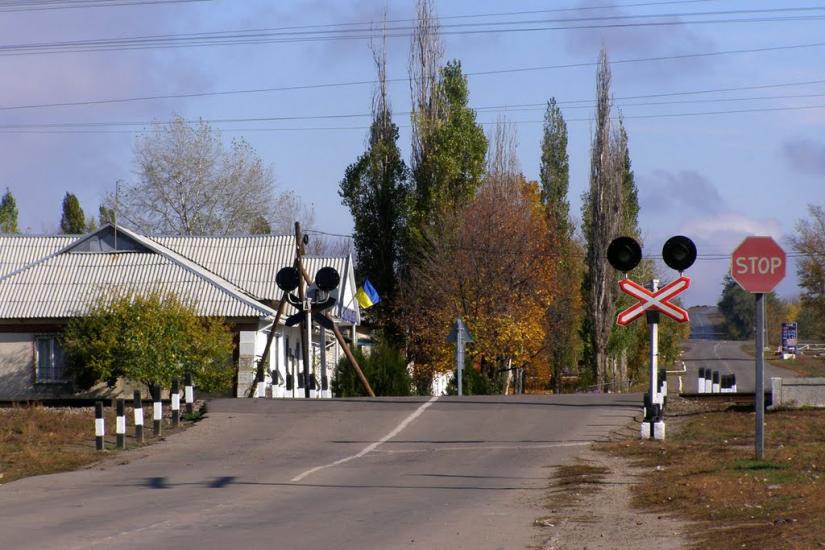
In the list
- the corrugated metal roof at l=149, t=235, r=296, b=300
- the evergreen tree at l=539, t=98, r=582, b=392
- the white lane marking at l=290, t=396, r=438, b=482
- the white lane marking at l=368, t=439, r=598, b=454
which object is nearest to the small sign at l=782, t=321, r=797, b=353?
the evergreen tree at l=539, t=98, r=582, b=392

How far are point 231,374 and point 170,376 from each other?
2.10 metres

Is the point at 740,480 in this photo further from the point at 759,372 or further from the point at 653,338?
the point at 653,338

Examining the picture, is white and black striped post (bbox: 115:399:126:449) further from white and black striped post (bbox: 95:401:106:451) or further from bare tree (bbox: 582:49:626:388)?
bare tree (bbox: 582:49:626:388)

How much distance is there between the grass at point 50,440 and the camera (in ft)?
58.9

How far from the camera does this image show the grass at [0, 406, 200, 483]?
17.9 meters

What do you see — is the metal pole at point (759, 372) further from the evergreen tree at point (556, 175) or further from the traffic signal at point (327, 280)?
the evergreen tree at point (556, 175)

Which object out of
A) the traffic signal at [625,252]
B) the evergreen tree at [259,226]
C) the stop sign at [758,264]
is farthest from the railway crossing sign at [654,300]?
the evergreen tree at [259,226]

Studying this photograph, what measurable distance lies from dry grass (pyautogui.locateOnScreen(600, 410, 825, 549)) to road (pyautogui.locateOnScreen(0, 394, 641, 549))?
1354 mm

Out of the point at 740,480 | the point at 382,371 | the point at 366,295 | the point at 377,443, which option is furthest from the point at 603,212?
the point at 740,480

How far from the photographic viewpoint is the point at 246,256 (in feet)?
144

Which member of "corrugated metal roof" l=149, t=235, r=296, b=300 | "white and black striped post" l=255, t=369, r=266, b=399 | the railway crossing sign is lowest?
"white and black striped post" l=255, t=369, r=266, b=399

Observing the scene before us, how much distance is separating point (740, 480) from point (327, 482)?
5.00 meters

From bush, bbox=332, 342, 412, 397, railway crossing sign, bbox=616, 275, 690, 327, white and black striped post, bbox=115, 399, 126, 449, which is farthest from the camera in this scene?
bush, bbox=332, 342, 412, 397

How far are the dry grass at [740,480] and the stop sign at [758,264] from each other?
7.15ft
